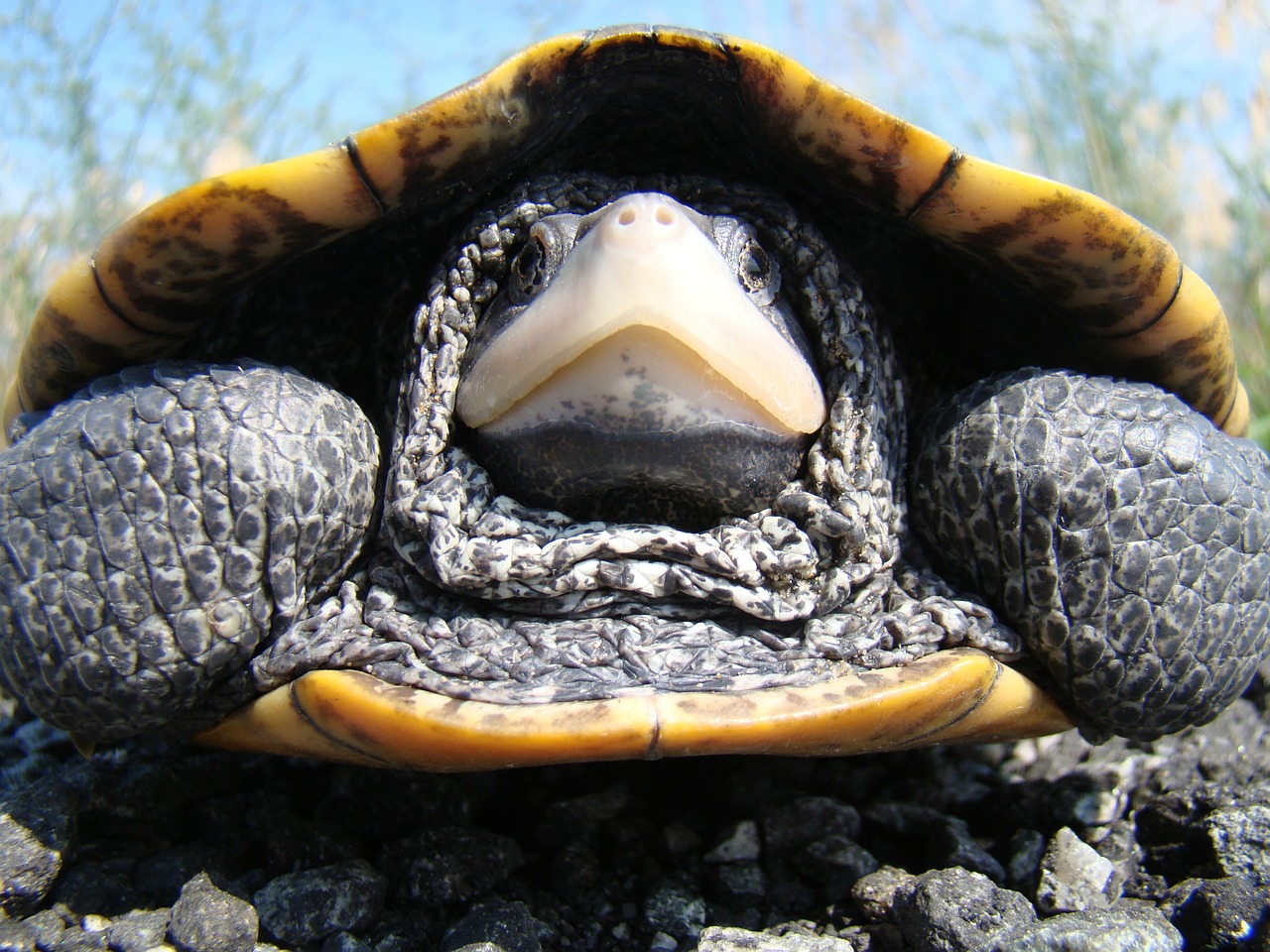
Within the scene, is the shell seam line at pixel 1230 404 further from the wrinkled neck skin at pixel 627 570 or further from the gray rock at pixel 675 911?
the gray rock at pixel 675 911

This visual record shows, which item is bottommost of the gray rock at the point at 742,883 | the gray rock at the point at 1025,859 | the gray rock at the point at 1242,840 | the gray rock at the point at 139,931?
the gray rock at the point at 139,931

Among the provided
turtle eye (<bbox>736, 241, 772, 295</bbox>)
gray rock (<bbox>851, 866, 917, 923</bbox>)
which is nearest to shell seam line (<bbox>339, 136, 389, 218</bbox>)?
turtle eye (<bbox>736, 241, 772, 295</bbox>)

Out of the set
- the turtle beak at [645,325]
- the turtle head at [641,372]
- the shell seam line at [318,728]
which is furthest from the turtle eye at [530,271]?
the shell seam line at [318,728]

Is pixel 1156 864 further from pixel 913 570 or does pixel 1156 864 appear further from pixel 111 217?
pixel 111 217

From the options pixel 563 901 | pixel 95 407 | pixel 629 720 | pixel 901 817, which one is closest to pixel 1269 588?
pixel 901 817

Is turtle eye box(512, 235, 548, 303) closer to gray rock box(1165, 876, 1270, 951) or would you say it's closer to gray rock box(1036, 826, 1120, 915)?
gray rock box(1036, 826, 1120, 915)

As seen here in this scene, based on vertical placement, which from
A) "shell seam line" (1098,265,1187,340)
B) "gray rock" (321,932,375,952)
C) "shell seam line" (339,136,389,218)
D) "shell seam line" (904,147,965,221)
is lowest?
"gray rock" (321,932,375,952)
